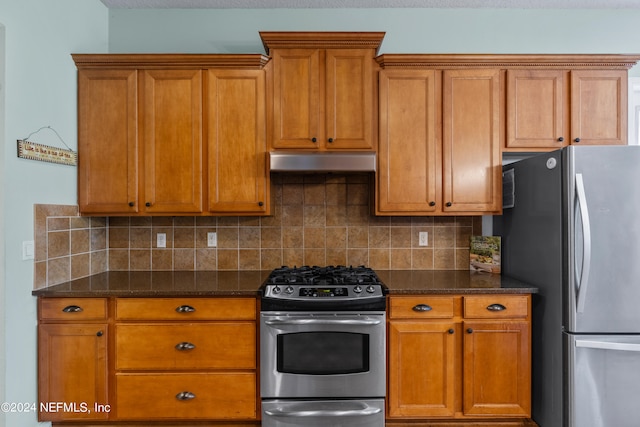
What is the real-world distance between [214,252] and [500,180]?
212 cm

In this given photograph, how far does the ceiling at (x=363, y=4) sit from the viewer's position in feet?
8.99

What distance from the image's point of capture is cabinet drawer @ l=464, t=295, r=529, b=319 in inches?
85.1

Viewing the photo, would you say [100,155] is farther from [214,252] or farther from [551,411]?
[551,411]

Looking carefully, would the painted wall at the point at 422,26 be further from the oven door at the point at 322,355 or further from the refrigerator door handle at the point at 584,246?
the oven door at the point at 322,355

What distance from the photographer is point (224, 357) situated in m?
2.14

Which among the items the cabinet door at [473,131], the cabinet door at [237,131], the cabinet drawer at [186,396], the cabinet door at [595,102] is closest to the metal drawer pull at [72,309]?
the cabinet drawer at [186,396]

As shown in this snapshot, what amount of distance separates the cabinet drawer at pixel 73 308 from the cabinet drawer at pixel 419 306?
5.54 ft

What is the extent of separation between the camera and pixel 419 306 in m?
2.16

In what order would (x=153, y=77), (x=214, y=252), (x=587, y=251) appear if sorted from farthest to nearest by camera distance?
(x=214, y=252) < (x=153, y=77) < (x=587, y=251)

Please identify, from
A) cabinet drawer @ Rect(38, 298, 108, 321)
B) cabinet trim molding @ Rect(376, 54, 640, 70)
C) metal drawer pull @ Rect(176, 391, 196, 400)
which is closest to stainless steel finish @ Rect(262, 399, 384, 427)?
metal drawer pull @ Rect(176, 391, 196, 400)

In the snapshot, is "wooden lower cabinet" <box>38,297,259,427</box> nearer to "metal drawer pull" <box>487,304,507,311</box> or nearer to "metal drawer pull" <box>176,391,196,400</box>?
"metal drawer pull" <box>176,391,196,400</box>

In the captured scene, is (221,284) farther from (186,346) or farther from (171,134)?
(171,134)

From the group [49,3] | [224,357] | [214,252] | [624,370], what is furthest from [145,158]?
[624,370]

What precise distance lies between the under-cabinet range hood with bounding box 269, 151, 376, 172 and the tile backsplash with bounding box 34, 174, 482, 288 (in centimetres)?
46
